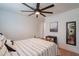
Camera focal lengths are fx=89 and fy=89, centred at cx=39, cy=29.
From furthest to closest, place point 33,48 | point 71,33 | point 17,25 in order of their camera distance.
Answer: point 71,33
point 17,25
point 33,48

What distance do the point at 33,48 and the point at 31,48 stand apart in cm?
4

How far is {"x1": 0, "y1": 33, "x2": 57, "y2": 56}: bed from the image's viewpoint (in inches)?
55.1

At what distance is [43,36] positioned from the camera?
1.81 meters

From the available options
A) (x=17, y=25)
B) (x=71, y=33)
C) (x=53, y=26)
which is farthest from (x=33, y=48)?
(x=71, y=33)

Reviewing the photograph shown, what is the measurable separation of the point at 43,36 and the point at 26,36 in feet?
1.14

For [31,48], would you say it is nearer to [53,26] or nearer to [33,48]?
[33,48]

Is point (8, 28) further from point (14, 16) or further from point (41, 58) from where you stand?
point (41, 58)

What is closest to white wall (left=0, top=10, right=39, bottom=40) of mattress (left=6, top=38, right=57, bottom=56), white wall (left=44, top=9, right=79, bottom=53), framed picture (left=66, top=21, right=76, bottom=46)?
mattress (left=6, top=38, right=57, bottom=56)

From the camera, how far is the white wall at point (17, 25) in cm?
158

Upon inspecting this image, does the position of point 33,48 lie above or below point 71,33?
below

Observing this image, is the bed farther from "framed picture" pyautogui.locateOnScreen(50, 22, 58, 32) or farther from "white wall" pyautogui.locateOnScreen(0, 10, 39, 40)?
"framed picture" pyautogui.locateOnScreen(50, 22, 58, 32)

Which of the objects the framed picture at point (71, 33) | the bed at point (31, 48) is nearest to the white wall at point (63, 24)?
the framed picture at point (71, 33)

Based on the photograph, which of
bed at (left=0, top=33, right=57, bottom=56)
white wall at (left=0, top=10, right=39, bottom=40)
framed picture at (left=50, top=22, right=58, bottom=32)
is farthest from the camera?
framed picture at (left=50, top=22, right=58, bottom=32)

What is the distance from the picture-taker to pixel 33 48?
1534 millimetres
